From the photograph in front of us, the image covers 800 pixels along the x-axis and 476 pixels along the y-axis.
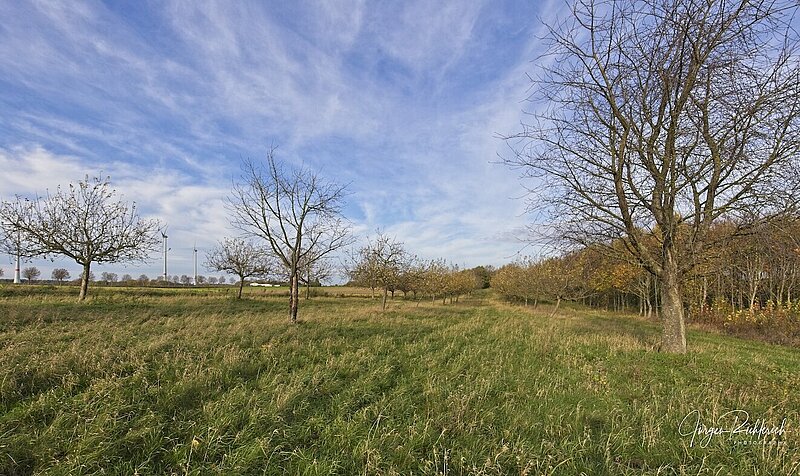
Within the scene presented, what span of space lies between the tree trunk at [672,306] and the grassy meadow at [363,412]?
150cm

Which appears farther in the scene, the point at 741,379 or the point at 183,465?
the point at 741,379

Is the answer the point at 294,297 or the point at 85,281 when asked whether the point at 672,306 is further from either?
the point at 85,281

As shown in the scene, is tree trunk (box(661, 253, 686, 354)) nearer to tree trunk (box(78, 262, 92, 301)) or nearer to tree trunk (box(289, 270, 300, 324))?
tree trunk (box(289, 270, 300, 324))

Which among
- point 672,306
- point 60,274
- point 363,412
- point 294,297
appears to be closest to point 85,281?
point 294,297

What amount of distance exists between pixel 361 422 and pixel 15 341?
8142mm

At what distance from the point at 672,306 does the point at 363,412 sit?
9.32 m

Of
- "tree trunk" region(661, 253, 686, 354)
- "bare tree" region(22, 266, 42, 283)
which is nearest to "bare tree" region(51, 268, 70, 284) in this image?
"bare tree" region(22, 266, 42, 283)

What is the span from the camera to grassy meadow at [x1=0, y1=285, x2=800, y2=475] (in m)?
3.48

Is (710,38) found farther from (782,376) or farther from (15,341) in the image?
(15,341)

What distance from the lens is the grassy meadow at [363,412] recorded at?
348 cm

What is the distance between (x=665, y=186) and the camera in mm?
8742

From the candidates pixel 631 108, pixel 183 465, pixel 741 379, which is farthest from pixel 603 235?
pixel 183 465

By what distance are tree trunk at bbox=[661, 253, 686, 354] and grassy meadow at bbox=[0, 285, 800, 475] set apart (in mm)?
1502

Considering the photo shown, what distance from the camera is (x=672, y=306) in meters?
9.69
